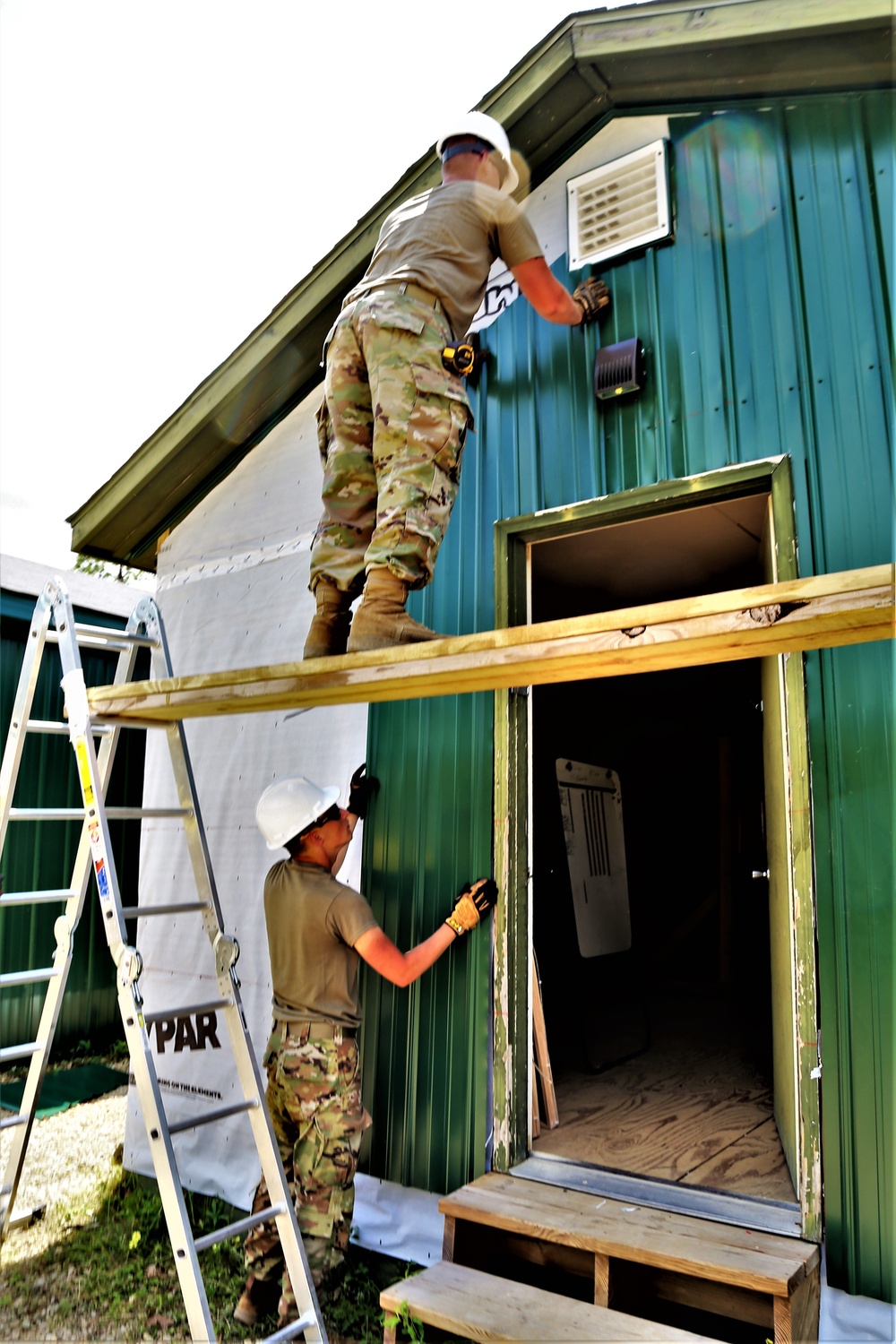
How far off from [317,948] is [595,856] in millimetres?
2362

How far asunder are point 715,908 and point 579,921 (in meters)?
2.28

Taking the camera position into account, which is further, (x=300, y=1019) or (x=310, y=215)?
(x=310, y=215)

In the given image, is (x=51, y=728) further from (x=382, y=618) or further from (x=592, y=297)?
(x=592, y=297)

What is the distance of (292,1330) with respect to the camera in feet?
7.73

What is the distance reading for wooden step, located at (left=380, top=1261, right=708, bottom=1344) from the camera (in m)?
2.06

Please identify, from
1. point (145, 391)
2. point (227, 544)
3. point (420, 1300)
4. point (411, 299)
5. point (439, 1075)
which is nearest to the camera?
point (420, 1300)

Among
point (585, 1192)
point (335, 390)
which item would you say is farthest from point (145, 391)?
point (585, 1192)

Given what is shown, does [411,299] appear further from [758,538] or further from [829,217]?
[758,538]

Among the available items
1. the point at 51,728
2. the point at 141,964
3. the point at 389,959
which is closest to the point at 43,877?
the point at 51,728

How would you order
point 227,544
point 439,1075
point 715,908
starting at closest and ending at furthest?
point 439,1075, point 227,544, point 715,908

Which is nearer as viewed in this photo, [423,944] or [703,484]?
[703,484]

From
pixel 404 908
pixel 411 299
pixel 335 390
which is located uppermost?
pixel 411 299

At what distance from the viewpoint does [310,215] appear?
12.6 ft

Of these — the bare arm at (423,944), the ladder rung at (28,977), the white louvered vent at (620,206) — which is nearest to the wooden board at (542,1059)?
the bare arm at (423,944)
